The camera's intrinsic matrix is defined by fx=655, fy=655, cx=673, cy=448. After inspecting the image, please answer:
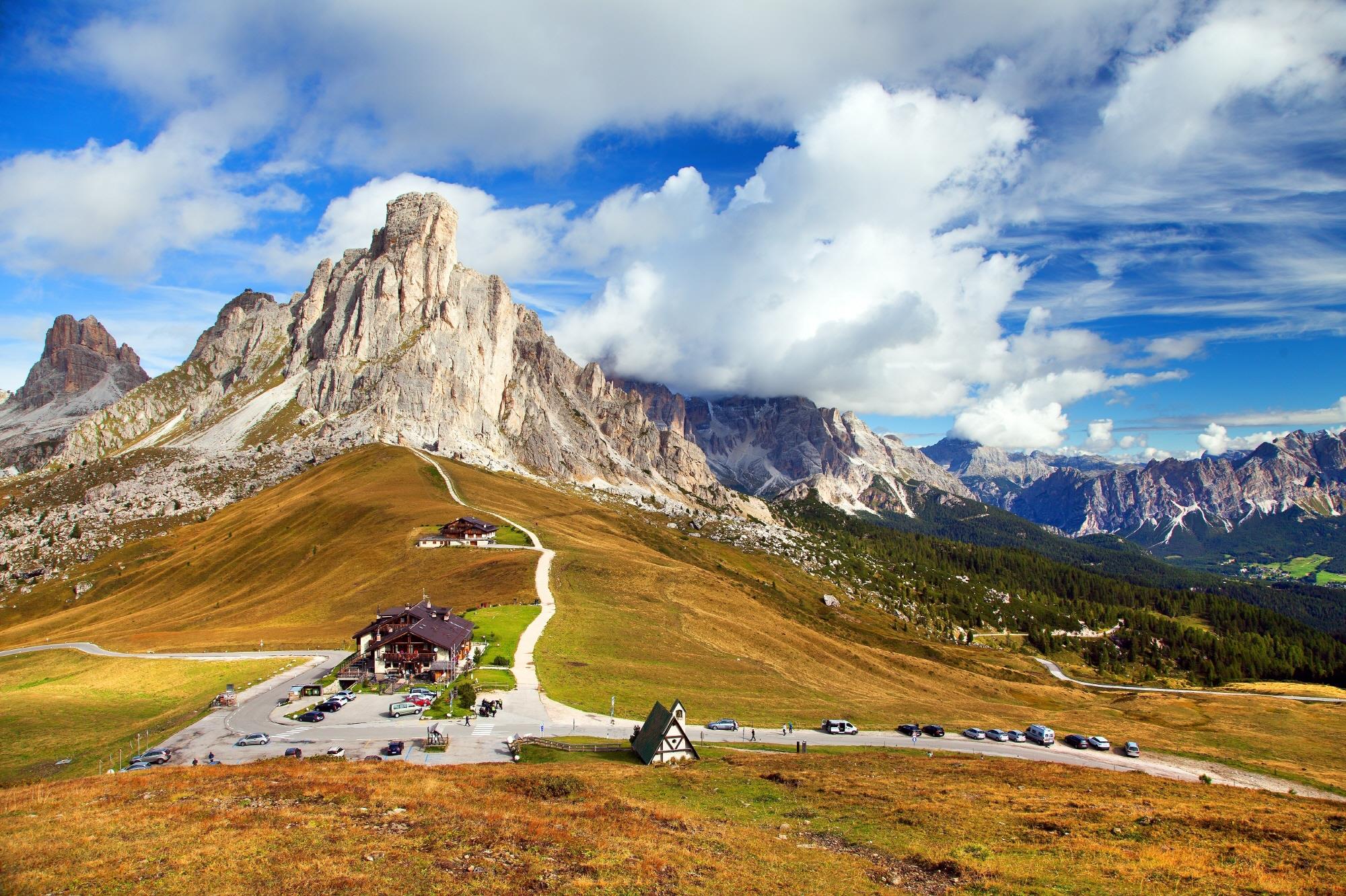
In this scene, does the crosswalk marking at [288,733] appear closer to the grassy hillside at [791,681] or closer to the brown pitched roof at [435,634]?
the brown pitched roof at [435,634]

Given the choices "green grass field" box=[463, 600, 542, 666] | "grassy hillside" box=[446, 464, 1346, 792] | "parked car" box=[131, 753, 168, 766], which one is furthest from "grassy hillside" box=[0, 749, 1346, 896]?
"green grass field" box=[463, 600, 542, 666]

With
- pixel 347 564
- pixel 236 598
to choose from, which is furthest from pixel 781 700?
pixel 236 598

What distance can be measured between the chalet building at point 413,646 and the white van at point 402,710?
8495mm

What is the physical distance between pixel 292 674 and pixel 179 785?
40201 mm

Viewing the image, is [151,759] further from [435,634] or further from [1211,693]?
[1211,693]

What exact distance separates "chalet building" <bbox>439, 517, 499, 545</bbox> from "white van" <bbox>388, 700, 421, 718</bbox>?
60471 mm

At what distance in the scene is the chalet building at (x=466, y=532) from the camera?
114 m

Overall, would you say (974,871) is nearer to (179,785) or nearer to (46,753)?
(179,785)

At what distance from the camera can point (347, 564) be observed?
357 ft

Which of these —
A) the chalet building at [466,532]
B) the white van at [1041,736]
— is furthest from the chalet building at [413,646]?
the white van at [1041,736]

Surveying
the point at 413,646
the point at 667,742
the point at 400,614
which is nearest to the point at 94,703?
the point at 400,614

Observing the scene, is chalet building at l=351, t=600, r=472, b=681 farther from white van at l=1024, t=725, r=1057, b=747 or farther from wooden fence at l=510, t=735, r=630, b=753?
white van at l=1024, t=725, r=1057, b=747

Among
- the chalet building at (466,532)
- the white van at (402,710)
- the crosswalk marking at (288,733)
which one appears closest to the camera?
the crosswalk marking at (288,733)

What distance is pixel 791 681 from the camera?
236 ft
